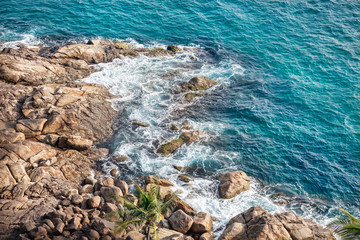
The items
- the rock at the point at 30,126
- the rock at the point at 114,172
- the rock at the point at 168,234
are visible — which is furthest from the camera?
the rock at the point at 30,126

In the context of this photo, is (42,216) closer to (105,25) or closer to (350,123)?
(350,123)

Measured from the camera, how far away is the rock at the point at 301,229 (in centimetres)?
2895

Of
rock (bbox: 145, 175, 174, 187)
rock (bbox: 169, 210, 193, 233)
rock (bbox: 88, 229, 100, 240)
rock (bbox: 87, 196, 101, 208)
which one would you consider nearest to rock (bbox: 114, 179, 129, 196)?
rock (bbox: 145, 175, 174, 187)

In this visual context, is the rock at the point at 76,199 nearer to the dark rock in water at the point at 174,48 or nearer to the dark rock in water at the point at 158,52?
the dark rock in water at the point at 158,52

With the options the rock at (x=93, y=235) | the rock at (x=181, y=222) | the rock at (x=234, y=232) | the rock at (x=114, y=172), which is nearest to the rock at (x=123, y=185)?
the rock at (x=114, y=172)

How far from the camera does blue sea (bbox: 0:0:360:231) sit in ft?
129

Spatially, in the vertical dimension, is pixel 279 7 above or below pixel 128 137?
above

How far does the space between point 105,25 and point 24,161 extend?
43.4 m

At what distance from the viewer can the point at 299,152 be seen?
143 ft

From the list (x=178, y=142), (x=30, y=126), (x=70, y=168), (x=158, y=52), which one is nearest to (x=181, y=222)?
(x=70, y=168)

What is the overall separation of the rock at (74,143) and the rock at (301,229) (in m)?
24.0

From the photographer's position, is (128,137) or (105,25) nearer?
(128,137)

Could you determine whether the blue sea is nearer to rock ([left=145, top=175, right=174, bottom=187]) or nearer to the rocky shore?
rock ([left=145, top=175, right=174, bottom=187])

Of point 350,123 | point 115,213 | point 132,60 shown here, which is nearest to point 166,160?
point 115,213
